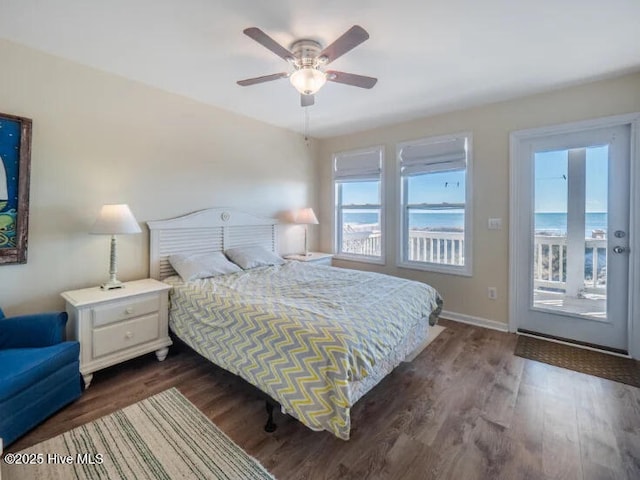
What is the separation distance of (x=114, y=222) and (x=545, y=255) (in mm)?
4069

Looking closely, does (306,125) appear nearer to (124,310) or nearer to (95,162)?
(95,162)

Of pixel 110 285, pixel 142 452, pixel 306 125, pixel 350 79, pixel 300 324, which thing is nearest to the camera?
pixel 142 452

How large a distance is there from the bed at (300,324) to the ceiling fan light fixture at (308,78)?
154 cm

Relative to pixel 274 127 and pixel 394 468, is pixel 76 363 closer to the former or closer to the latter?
pixel 394 468

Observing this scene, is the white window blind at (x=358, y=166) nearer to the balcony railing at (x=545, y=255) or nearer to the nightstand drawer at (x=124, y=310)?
the balcony railing at (x=545, y=255)

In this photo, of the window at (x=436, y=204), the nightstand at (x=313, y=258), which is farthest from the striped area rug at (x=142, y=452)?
the window at (x=436, y=204)

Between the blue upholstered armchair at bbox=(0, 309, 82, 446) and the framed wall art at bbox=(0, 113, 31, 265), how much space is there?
49cm

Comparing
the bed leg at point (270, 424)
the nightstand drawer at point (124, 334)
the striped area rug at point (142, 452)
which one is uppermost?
the nightstand drawer at point (124, 334)

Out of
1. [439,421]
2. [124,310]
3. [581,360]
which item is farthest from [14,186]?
[581,360]

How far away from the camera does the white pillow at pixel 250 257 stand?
10.9ft

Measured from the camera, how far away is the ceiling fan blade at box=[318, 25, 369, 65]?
162cm

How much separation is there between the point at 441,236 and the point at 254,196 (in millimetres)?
2495

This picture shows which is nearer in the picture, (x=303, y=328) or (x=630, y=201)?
(x=303, y=328)

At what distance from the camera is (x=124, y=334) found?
232 centimetres
